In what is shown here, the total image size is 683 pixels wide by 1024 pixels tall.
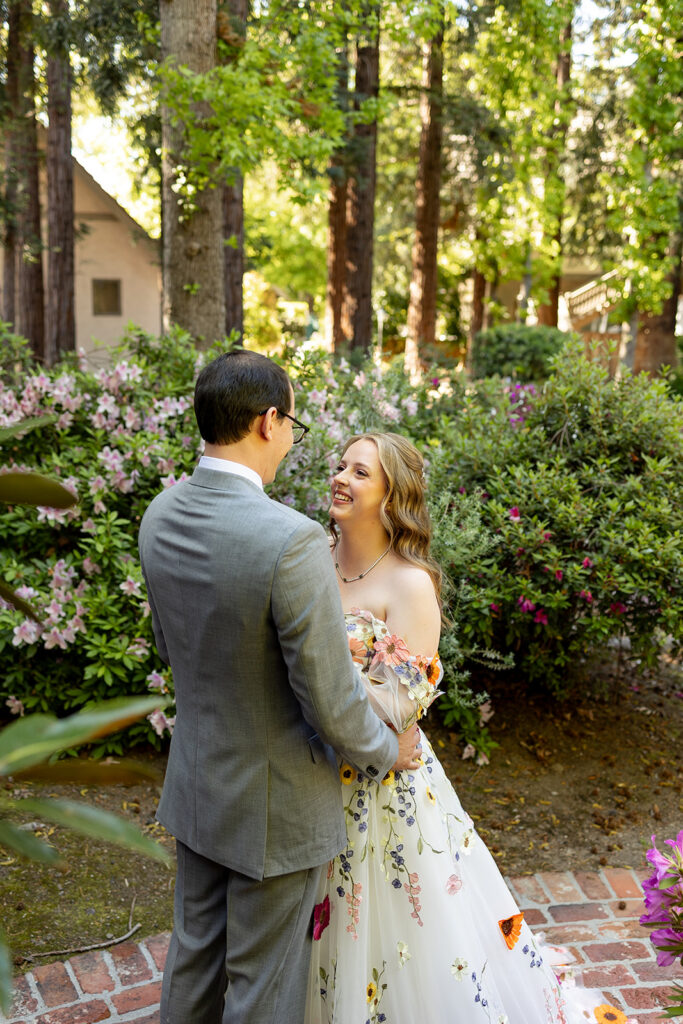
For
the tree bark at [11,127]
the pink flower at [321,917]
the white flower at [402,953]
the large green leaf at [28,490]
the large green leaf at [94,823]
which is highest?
the tree bark at [11,127]

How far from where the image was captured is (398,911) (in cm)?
257

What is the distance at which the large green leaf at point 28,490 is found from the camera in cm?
99

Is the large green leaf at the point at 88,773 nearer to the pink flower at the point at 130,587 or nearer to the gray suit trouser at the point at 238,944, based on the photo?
the gray suit trouser at the point at 238,944

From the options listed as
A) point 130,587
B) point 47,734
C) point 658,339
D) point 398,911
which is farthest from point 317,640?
point 658,339

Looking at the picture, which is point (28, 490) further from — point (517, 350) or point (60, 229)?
point (60, 229)

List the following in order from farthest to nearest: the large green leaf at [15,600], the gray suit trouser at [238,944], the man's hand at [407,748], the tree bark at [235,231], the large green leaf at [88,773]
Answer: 1. the tree bark at [235,231]
2. the man's hand at [407,748]
3. the gray suit trouser at [238,944]
4. the large green leaf at [15,600]
5. the large green leaf at [88,773]

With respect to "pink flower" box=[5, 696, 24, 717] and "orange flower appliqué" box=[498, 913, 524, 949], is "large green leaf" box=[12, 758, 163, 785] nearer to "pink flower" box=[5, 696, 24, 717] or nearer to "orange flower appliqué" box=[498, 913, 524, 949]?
"orange flower appliqué" box=[498, 913, 524, 949]

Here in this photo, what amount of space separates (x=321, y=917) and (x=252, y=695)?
2.76 feet

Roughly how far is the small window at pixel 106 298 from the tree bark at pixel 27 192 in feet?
14.6

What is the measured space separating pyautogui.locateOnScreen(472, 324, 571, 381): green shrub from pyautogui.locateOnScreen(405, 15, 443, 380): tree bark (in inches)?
45.7

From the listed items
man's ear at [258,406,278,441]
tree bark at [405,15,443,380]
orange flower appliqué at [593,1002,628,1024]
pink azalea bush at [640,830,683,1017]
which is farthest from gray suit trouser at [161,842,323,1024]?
tree bark at [405,15,443,380]

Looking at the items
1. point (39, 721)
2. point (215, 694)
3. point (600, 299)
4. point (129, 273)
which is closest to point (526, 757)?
point (215, 694)

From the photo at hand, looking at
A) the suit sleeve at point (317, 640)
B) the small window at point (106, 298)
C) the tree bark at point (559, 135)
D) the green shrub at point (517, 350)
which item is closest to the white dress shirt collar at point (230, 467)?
the suit sleeve at point (317, 640)

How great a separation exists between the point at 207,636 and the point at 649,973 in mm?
2493
